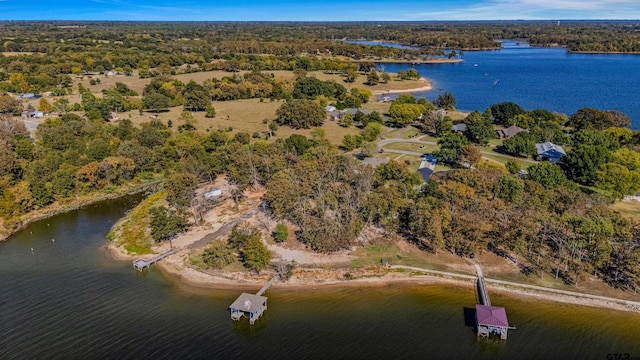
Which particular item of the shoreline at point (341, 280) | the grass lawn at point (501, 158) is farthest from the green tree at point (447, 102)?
the shoreline at point (341, 280)

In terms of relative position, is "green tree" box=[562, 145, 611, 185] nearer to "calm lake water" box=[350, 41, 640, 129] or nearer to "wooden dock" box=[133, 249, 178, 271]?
"calm lake water" box=[350, 41, 640, 129]

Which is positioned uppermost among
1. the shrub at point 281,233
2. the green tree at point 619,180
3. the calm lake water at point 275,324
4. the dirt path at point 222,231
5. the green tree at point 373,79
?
the green tree at point 373,79

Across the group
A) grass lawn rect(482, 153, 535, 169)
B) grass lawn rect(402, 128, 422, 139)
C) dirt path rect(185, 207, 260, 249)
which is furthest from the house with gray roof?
dirt path rect(185, 207, 260, 249)

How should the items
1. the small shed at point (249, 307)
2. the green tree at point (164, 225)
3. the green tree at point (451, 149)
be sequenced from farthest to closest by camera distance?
the green tree at point (451, 149), the green tree at point (164, 225), the small shed at point (249, 307)

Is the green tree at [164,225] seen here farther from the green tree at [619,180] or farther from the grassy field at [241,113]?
the green tree at [619,180]

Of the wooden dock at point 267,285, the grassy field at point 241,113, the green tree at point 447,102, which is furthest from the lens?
the green tree at point 447,102

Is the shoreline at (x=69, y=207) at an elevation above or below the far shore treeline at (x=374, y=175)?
below
